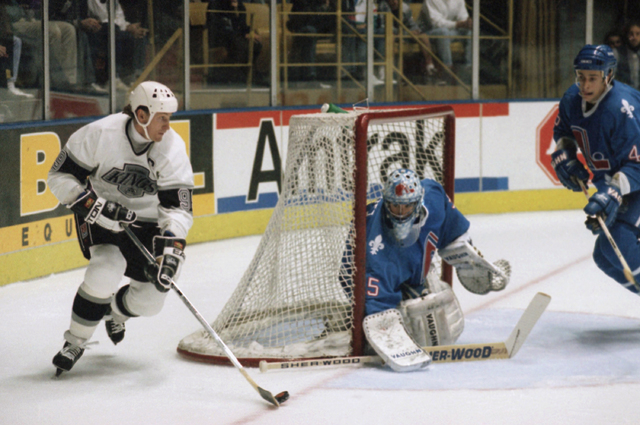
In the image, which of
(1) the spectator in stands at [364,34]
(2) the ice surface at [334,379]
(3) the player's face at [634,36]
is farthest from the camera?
(3) the player's face at [634,36]

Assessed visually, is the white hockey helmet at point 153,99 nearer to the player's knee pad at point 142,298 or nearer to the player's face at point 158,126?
the player's face at point 158,126

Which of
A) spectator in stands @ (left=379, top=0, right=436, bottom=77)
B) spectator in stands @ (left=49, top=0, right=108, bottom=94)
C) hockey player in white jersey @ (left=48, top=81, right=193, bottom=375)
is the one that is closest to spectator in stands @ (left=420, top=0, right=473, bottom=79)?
spectator in stands @ (left=379, top=0, right=436, bottom=77)

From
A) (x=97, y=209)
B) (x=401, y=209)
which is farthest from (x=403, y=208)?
(x=97, y=209)

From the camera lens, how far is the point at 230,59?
6.55m

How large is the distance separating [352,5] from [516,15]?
61.0 inches

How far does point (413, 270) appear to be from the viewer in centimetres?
347

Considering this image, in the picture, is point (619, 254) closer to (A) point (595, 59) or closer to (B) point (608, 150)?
(B) point (608, 150)

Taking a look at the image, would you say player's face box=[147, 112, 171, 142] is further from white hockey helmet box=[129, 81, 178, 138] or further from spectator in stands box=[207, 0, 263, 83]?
spectator in stands box=[207, 0, 263, 83]

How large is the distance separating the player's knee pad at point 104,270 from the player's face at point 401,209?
1.01 m

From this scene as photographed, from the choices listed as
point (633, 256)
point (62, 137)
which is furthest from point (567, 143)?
point (62, 137)

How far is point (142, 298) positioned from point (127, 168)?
0.49m

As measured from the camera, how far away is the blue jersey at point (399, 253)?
3.37 m

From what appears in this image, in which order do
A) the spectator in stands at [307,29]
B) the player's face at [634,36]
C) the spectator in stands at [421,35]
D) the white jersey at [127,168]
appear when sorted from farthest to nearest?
1. the player's face at [634,36]
2. the spectator in stands at [421,35]
3. the spectator in stands at [307,29]
4. the white jersey at [127,168]

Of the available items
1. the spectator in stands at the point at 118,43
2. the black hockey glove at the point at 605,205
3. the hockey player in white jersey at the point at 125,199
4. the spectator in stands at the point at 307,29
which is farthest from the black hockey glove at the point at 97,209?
the spectator in stands at the point at 307,29
